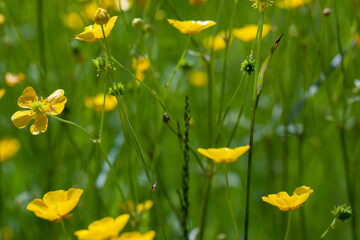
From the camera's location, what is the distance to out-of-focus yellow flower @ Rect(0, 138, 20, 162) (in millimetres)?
1631

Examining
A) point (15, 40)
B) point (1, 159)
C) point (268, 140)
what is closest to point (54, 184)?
point (1, 159)

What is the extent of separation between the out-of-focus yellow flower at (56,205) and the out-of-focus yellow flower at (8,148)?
2.83 ft

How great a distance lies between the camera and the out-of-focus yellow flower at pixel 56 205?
769mm

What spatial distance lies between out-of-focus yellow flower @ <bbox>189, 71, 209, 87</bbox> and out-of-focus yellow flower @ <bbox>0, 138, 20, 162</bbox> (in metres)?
0.71

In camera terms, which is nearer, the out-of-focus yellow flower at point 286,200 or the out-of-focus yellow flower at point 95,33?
the out-of-focus yellow flower at point 286,200

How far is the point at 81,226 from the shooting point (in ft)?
4.44

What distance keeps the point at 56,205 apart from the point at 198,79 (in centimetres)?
116

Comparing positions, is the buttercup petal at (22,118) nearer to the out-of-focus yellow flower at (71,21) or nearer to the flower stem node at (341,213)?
the flower stem node at (341,213)

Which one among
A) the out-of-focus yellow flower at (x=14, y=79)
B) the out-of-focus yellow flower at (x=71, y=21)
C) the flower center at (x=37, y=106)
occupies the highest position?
the out-of-focus yellow flower at (x=71, y=21)

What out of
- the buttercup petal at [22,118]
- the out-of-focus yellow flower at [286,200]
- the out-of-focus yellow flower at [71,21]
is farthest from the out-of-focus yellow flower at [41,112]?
the out-of-focus yellow flower at [71,21]

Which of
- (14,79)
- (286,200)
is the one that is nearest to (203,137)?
(14,79)

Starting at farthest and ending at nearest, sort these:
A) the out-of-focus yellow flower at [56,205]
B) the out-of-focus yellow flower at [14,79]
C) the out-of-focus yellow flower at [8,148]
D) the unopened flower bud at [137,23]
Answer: the out-of-focus yellow flower at [8,148]
the out-of-focus yellow flower at [14,79]
the unopened flower bud at [137,23]
the out-of-focus yellow flower at [56,205]

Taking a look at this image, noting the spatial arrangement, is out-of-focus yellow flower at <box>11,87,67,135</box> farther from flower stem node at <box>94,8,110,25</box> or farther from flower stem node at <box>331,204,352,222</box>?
flower stem node at <box>331,204,352,222</box>

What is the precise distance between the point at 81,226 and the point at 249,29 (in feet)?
2.54
